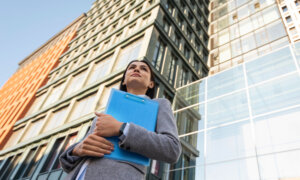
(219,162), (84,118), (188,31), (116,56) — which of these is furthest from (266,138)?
(188,31)

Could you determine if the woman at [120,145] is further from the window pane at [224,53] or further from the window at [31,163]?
the window pane at [224,53]

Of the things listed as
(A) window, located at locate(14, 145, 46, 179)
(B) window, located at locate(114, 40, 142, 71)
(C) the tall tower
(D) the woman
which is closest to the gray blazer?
(D) the woman

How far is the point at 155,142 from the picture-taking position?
1319 mm

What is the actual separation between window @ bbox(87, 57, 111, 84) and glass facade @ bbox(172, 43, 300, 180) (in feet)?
25.5

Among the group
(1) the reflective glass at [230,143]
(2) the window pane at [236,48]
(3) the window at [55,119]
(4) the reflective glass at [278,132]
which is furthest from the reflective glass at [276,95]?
(3) the window at [55,119]

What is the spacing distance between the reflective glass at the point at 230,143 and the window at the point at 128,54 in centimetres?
Answer: 761

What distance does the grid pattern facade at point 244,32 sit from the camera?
18.0 m

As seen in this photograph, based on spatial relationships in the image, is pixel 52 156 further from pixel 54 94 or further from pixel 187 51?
pixel 187 51

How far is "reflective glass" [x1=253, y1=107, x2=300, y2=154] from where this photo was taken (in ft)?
22.8

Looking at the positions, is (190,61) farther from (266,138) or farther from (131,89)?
(131,89)

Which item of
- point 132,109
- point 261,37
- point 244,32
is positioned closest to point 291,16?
point 244,32

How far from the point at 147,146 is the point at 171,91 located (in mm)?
12906

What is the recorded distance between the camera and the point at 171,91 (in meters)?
14.1

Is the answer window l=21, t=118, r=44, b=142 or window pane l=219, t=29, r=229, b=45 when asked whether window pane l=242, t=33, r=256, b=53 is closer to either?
window pane l=219, t=29, r=229, b=45
